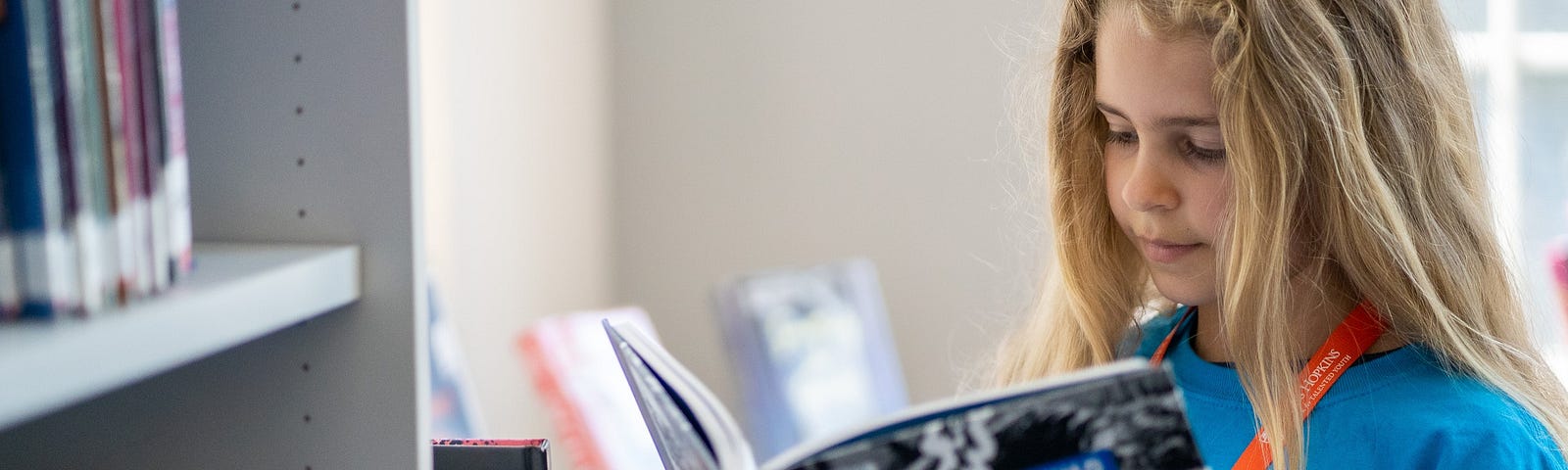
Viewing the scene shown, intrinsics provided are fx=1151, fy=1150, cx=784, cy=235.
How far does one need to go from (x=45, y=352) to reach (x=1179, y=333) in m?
1.05

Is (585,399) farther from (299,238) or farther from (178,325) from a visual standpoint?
(178,325)

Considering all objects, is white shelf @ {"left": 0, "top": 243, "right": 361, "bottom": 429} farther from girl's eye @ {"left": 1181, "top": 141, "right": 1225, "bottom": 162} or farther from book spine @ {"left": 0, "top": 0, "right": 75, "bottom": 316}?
girl's eye @ {"left": 1181, "top": 141, "right": 1225, "bottom": 162}

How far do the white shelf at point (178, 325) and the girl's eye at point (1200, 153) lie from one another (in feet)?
2.27

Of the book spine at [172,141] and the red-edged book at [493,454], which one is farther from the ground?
the book spine at [172,141]

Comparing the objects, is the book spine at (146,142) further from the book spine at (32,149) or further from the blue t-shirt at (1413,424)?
A: the blue t-shirt at (1413,424)

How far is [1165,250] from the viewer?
1028 mm

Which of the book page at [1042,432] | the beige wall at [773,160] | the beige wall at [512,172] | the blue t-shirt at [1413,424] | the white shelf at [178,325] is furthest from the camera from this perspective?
the beige wall at [773,160]

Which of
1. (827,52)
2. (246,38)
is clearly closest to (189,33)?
(246,38)

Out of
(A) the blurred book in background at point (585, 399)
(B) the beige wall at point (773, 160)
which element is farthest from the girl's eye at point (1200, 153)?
(B) the beige wall at point (773, 160)

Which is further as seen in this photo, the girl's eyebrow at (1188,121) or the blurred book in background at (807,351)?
the blurred book in background at (807,351)

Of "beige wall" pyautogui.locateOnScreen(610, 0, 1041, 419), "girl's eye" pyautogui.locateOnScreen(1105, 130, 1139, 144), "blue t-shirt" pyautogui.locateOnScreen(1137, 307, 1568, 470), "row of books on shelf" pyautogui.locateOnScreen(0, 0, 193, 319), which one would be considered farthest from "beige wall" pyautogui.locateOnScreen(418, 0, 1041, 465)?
"row of books on shelf" pyautogui.locateOnScreen(0, 0, 193, 319)

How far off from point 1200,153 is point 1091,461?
1.88 feet

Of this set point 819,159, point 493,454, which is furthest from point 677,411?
point 819,159

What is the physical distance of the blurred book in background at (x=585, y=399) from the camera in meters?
1.73
